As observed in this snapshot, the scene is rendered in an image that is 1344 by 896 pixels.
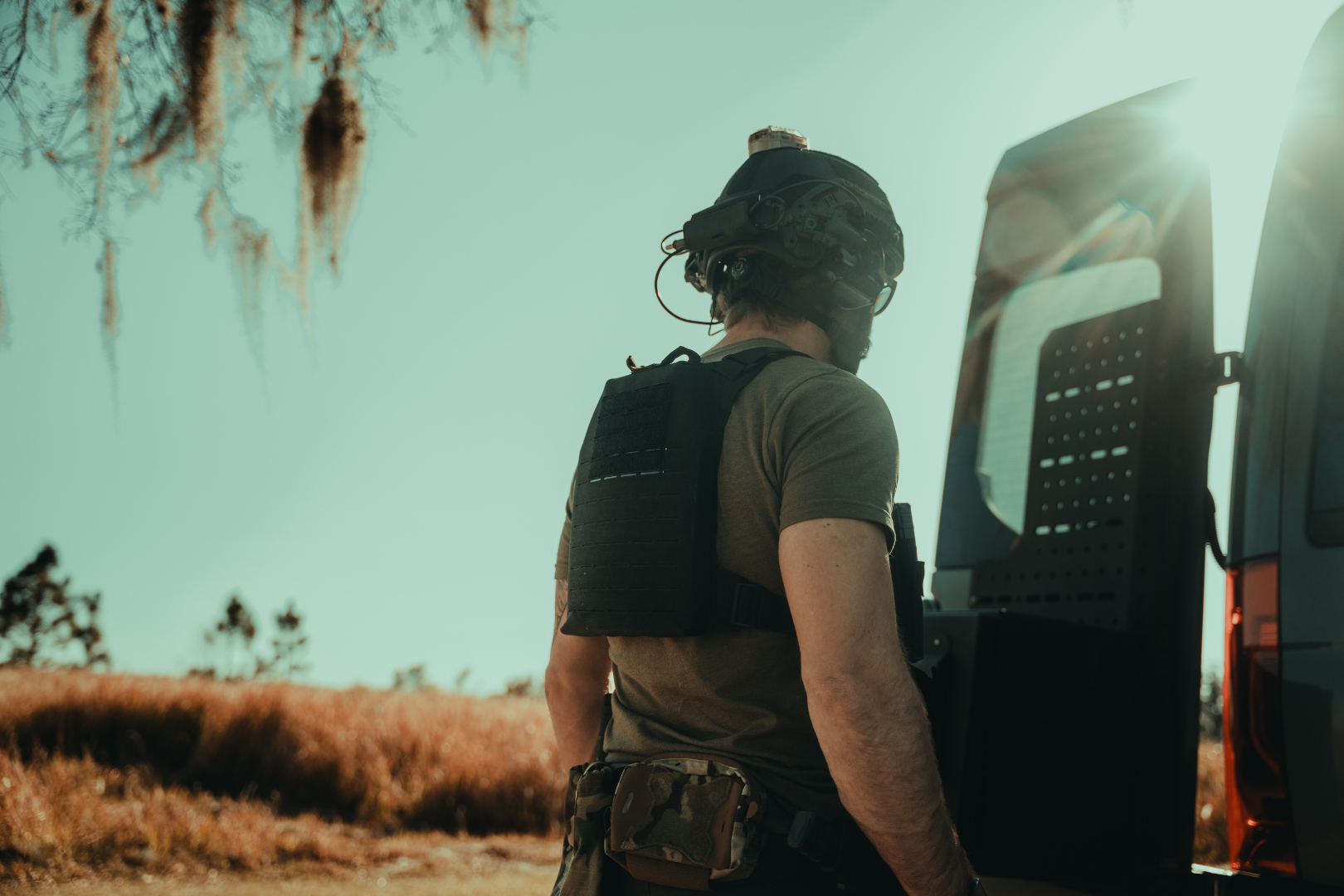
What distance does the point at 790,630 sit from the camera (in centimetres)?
171

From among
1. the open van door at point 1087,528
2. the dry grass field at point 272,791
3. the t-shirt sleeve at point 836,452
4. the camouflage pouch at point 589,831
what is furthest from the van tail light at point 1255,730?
the dry grass field at point 272,791

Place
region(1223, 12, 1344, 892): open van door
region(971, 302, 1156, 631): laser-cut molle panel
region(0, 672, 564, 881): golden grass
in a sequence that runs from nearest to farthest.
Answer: region(1223, 12, 1344, 892): open van door → region(971, 302, 1156, 631): laser-cut molle panel → region(0, 672, 564, 881): golden grass

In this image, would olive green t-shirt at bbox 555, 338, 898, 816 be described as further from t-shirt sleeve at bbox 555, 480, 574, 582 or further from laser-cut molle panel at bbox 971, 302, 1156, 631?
laser-cut molle panel at bbox 971, 302, 1156, 631

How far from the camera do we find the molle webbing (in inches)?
67.2

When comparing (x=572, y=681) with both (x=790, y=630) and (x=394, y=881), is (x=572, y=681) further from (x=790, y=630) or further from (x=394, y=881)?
(x=394, y=881)

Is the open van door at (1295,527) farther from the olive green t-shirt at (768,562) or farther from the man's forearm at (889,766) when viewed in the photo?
the olive green t-shirt at (768,562)

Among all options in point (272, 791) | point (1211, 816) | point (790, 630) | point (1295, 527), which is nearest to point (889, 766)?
point (790, 630)

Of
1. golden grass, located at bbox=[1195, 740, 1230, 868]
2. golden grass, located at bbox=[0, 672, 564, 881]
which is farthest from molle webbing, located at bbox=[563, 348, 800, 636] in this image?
golden grass, located at bbox=[1195, 740, 1230, 868]

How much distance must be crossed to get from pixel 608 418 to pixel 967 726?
3.45ft

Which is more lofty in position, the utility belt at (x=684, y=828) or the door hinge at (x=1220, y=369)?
the door hinge at (x=1220, y=369)

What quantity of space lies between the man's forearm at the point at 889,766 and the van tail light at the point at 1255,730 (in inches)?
30.0

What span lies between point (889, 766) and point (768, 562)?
0.39 m

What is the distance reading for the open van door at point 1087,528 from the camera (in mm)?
2213

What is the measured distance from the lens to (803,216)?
1.99 m
